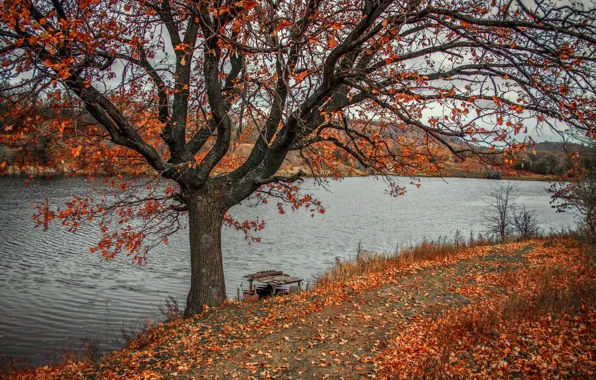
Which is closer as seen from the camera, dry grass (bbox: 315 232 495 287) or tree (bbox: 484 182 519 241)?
dry grass (bbox: 315 232 495 287)

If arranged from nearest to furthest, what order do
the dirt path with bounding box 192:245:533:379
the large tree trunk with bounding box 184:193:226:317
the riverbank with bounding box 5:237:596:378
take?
the riverbank with bounding box 5:237:596:378
the dirt path with bounding box 192:245:533:379
the large tree trunk with bounding box 184:193:226:317

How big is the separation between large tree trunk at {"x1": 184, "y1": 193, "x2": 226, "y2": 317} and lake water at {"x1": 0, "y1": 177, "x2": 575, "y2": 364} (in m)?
3.32

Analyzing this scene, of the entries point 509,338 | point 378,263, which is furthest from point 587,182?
point 509,338

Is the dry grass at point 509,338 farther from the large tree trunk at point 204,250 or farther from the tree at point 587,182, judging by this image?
the tree at point 587,182

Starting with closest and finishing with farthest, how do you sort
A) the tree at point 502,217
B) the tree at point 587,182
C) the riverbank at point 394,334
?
the riverbank at point 394,334 → the tree at point 587,182 → the tree at point 502,217

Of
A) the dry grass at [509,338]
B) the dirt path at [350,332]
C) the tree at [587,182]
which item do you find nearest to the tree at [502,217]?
the tree at [587,182]

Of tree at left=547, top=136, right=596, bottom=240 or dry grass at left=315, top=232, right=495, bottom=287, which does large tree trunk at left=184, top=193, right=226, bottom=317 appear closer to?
dry grass at left=315, top=232, right=495, bottom=287

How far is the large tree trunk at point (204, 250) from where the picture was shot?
378 inches

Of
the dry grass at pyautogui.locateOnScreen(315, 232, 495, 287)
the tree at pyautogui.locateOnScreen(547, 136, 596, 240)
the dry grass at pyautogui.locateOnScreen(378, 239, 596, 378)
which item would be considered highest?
the tree at pyautogui.locateOnScreen(547, 136, 596, 240)


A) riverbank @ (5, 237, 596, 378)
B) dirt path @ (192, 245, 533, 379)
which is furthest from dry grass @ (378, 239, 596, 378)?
dirt path @ (192, 245, 533, 379)

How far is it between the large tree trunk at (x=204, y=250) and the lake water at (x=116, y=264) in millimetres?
3324

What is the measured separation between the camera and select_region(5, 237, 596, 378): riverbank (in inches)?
234

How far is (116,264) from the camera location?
19297mm

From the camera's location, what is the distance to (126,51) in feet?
29.6
